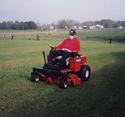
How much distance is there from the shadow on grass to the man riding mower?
33 cm

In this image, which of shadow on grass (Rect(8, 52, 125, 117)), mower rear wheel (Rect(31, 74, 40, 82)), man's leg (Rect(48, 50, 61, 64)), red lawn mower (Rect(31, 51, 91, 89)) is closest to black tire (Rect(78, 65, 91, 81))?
red lawn mower (Rect(31, 51, 91, 89))

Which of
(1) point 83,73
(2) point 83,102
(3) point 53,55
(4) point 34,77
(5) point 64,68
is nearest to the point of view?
(2) point 83,102

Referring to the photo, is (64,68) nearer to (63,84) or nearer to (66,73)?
(66,73)

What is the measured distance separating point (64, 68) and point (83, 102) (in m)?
2.56

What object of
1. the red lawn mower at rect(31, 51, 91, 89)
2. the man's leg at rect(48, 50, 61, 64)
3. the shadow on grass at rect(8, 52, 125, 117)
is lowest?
the shadow on grass at rect(8, 52, 125, 117)

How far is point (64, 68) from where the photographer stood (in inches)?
412

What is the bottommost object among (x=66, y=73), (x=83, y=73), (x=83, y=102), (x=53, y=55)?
(x=83, y=102)

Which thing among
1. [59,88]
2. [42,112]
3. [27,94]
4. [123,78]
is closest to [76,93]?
[59,88]

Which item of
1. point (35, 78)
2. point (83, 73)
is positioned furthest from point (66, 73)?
point (35, 78)

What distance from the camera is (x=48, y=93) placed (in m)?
9.21

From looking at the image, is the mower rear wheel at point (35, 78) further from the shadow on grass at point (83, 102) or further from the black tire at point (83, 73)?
the black tire at point (83, 73)

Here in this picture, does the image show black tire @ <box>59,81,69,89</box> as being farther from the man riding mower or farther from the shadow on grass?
the shadow on grass

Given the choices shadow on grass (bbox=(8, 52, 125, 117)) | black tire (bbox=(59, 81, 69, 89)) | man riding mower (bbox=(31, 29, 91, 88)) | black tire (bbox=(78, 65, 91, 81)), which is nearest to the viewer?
shadow on grass (bbox=(8, 52, 125, 117))

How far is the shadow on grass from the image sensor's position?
7141 millimetres
